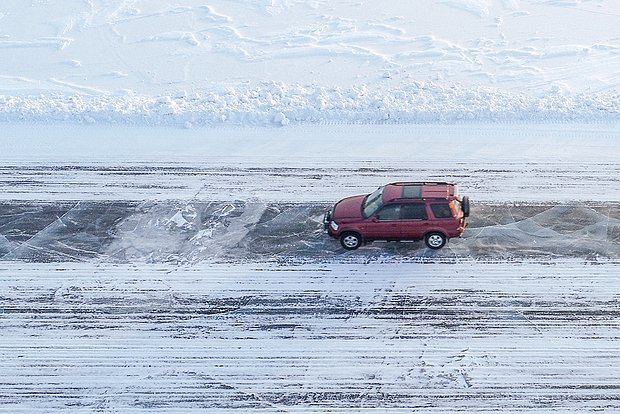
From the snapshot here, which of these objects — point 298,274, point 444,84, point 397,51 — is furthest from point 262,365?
point 397,51

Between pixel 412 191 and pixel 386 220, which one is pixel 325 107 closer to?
pixel 412 191

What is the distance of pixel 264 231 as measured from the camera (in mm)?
19234

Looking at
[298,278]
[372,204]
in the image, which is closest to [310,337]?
[298,278]

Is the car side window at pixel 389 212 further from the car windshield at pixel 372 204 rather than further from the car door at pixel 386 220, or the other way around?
the car windshield at pixel 372 204

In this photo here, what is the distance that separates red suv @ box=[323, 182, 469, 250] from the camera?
1762 centimetres

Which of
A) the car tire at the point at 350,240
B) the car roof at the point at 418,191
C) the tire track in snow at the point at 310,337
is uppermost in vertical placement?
the car roof at the point at 418,191

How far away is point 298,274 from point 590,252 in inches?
289

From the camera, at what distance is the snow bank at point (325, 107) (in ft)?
80.5

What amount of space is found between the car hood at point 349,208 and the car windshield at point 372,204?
14 cm

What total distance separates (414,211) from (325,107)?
8.42 metres

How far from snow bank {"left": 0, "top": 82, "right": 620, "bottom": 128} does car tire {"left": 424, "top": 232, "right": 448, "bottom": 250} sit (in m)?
7.56

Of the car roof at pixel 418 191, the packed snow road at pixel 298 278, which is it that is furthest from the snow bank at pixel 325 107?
the car roof at pixel 418 191

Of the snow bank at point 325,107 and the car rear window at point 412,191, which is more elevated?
the snow bank at point 325,107

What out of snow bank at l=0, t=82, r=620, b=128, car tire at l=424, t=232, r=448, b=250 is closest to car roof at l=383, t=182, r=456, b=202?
car tire at l=424, t=232, r=448, b=250
